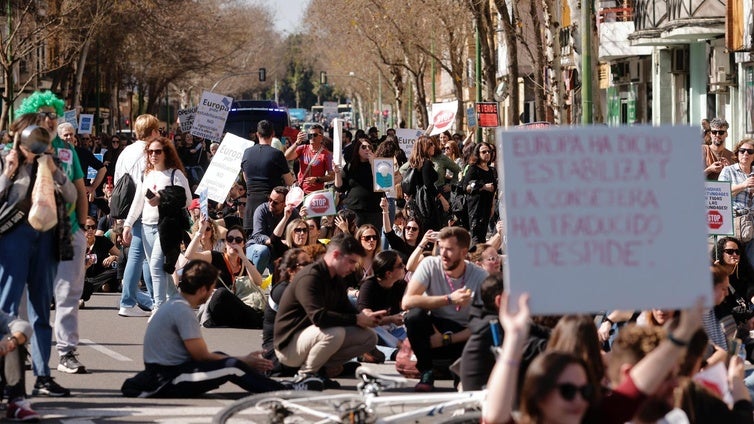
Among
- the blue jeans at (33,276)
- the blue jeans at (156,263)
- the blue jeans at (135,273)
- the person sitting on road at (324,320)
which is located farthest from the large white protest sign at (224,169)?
the blue jeans at (33,276)

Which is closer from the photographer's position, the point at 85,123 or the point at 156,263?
the point at 156,263

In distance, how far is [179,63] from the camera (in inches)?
2662

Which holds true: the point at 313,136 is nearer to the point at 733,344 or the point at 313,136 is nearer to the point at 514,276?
the point at 733,344

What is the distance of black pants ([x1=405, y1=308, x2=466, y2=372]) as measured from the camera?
433 inches

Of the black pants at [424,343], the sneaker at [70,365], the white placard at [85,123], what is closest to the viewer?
the black pants at [424,343]

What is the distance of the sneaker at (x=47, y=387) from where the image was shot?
32.8ft

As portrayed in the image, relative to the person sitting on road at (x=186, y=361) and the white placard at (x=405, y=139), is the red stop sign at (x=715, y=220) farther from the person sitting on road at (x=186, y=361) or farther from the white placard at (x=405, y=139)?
the white placard at (x=405, y=139)

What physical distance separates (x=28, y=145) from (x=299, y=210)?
23.4 ft

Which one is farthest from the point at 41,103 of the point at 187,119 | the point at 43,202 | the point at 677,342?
the point at 187,119

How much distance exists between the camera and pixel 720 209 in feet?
48.7

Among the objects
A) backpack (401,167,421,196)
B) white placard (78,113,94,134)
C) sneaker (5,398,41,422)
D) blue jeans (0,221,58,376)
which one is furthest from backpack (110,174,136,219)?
white placard (78,113,94,134)

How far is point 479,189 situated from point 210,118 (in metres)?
6.28

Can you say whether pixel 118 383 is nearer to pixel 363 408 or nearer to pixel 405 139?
pixel 363 408

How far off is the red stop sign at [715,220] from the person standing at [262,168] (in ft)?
15.4
